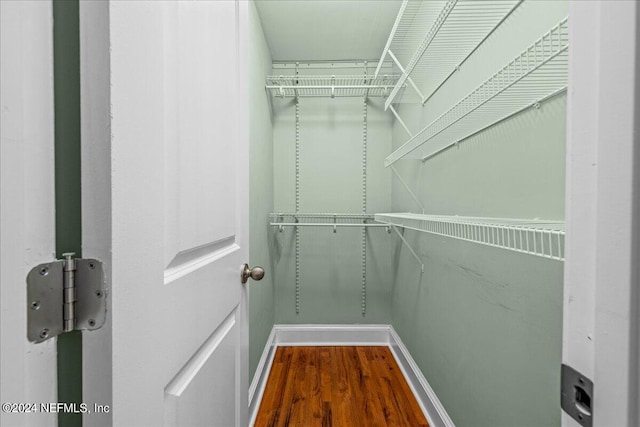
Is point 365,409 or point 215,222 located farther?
point 365,409

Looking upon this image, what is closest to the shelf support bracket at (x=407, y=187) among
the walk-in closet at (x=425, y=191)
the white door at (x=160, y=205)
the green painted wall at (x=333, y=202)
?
the walk-in closet at (x=425, y=191)

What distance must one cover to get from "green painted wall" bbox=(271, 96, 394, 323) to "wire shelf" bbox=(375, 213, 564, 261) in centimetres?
98

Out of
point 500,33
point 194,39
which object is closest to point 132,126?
point 194,39

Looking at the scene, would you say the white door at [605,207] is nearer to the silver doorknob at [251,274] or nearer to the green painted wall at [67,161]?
the green painted wall at [67,161]

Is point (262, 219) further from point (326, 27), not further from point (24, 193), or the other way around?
point (24, 193)

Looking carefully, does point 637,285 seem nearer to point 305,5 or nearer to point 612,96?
point 612,96

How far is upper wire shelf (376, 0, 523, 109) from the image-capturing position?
39.6 inches

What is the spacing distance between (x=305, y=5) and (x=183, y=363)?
193 centimetres

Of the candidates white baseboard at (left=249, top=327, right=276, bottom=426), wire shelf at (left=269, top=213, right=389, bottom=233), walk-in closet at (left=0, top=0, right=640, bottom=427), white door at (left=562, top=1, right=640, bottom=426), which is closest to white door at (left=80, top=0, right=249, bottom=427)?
walk-in closet at (left=0, top=0, right=640, bottom=427)

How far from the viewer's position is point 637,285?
290mm

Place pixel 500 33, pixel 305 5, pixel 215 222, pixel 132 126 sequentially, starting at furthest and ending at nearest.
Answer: pixel 305 5 < pixel 500 33 < pixel 215 222 < pixel 132 126

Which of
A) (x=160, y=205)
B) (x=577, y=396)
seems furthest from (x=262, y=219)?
(x=577, y=396)

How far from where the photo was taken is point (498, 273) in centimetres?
97

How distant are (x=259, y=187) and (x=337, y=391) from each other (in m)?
1.30
